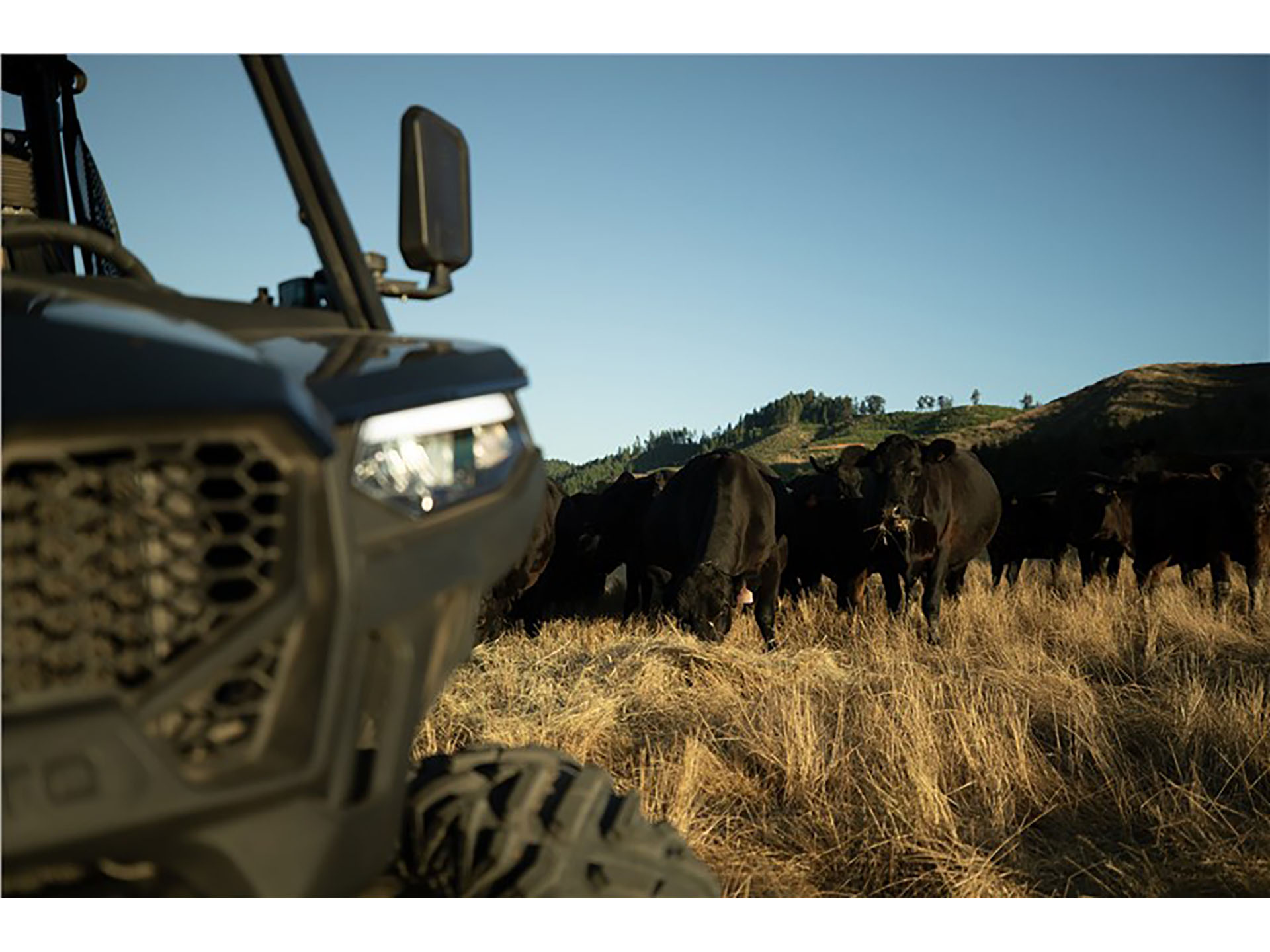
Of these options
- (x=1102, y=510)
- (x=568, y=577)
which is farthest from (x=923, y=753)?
(x=1102, y=510)

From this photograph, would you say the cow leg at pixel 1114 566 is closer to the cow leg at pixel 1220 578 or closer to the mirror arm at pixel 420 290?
the cow leg at pixel 1220 578

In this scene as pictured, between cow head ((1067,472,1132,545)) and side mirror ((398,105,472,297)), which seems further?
cow head ((1067,472,1132,545))

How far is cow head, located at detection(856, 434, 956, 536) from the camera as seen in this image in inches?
451

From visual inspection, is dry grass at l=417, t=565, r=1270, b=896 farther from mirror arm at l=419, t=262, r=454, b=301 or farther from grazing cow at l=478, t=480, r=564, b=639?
grazing cow at l=478, t=480, r=564, b=639

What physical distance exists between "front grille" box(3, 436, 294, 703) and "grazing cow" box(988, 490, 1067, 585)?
674 inches

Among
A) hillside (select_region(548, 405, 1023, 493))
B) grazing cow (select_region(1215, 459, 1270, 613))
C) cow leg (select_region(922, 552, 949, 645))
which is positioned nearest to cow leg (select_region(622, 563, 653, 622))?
cow leg (select_region(922, 552, 949, 645))

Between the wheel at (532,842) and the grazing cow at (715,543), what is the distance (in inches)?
284

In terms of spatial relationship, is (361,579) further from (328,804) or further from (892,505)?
(892,505)


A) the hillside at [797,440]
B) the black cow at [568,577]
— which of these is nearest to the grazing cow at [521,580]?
the black cow at [568,577]

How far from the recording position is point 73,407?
1135 mm

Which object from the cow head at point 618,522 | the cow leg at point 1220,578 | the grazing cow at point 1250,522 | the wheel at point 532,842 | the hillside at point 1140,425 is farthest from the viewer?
the hillside at point 1140,425

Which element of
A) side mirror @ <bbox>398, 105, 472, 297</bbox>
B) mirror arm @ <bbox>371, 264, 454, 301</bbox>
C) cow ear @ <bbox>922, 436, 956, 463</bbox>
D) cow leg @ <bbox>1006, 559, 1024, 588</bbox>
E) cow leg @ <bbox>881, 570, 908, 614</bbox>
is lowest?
cow leg @ <bbox>1006, 559, 1024, 588</bbox>

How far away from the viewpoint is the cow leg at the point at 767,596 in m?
10.7

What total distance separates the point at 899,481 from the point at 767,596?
7.09 feet
